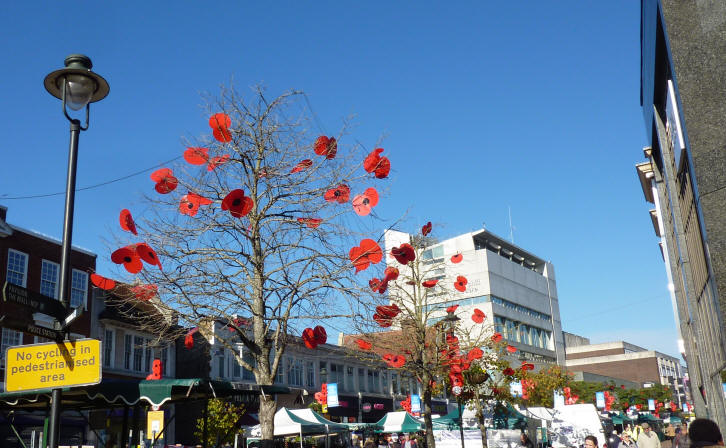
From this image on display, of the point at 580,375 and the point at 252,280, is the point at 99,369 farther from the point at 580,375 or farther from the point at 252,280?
the point at 580,375

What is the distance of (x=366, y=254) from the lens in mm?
13273

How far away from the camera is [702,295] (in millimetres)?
15617

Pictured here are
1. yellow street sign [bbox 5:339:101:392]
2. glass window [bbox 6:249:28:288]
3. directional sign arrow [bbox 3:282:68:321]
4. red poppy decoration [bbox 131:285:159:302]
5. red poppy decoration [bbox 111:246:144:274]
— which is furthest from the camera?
glass window [bbox 6:249:28:288]

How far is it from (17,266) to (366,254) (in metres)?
20.5

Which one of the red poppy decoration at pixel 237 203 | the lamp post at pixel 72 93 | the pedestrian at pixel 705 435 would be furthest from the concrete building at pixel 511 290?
the lamp post at pixel 72 93

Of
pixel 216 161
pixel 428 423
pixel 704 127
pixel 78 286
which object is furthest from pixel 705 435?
pixel 78 286

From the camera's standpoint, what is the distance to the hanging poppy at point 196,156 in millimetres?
13977

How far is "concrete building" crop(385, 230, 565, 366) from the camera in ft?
260

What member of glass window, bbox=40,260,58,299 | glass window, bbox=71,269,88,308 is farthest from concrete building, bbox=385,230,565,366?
glass window, bbox=40,260,58,299

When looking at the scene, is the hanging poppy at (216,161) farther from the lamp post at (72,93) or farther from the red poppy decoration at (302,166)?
the lamp post at (72,93)

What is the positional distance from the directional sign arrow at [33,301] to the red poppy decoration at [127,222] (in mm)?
7452

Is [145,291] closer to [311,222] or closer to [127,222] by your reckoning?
[127,222]

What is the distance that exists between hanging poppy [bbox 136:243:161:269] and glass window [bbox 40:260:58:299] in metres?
18.4

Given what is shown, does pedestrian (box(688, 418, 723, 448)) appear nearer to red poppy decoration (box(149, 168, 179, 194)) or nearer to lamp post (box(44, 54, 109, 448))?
lamp post (box(44, 54, 109, 448))
